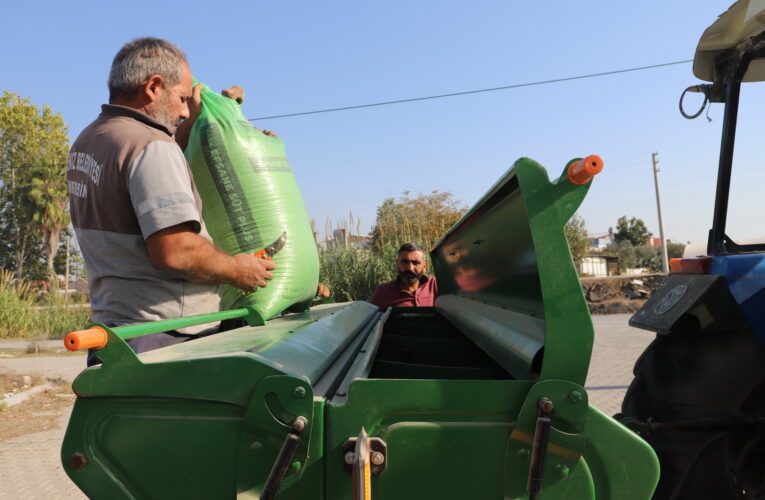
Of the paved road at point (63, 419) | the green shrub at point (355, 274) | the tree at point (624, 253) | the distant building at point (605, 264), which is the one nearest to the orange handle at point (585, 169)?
the paved road at point (63, 419)

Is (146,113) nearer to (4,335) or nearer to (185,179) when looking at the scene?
(185,179)

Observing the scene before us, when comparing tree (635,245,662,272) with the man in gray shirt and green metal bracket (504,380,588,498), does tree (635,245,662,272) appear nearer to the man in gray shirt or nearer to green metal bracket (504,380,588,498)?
the man in gray shirt

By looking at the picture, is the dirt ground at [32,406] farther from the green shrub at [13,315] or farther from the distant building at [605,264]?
the distant building at [605,264]

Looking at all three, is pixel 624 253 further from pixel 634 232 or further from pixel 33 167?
pixel 33 167

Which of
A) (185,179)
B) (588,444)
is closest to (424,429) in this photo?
(588,444)

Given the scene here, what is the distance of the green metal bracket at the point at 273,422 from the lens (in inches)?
48.4

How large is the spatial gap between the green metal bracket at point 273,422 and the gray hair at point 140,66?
129 cm

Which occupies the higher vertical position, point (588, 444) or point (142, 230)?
point (142, 230)

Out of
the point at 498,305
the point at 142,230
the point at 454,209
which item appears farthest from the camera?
the point at 454,209

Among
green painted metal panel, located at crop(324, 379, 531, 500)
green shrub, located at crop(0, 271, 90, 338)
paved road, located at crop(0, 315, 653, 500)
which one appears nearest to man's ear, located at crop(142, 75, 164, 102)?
green painted metal panel, located at crop(324, 379, 531, 500)

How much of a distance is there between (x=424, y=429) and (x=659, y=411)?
54.6 inches

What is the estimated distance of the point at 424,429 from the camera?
128cm

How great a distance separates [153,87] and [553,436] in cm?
169

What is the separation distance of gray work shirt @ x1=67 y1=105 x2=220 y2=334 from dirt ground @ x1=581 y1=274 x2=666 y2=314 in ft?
44.9
